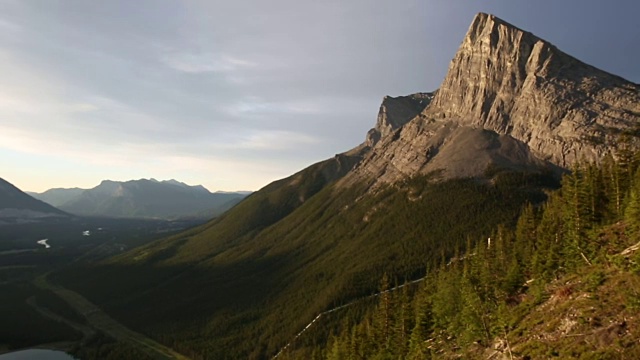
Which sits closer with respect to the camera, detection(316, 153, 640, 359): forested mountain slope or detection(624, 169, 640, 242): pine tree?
detection(316, 153, 640, 359): forested mountain slope

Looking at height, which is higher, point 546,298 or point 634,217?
point 634,217

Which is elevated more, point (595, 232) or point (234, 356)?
point (595, 232)

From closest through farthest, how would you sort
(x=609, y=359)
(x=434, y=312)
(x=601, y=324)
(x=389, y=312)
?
1. (x=609, y=359)
2. (x=601, y=324)
3. (x=434, y=312)
4. (x=389, y=312)

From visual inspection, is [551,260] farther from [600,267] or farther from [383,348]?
[383,348]

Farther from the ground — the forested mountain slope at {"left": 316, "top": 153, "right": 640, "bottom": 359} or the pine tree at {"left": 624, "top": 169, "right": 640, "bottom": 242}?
the pine tree at {"left": 624, "top": 169, "right": 640, "bottom": 242}

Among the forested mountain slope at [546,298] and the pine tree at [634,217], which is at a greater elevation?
the pine tree at [634,217]

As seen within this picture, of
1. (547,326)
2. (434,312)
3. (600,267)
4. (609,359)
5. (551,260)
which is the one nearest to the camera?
(609,359)

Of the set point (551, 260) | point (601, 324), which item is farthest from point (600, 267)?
point (601, 324)

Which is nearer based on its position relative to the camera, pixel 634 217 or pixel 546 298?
pixel 546 298

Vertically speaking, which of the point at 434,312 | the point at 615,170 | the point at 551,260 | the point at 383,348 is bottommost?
the point at 383,348

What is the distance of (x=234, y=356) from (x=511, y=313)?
144366 mm

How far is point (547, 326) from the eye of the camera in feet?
187

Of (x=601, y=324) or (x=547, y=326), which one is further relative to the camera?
(x=547, y=326)

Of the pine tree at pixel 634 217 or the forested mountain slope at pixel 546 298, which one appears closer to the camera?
the forested mountain slope at pixel 546 298
